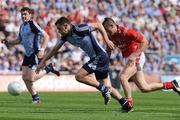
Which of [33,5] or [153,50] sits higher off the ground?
[33,5]

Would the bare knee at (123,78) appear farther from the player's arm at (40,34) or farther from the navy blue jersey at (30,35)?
the navy blue jersey at (30,35)

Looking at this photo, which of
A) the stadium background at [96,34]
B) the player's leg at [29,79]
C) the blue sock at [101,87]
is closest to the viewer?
the blue sock at [101,87]

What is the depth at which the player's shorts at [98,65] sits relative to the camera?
1485cm

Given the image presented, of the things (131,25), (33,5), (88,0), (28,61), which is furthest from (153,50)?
(28,61)

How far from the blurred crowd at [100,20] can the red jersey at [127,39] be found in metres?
12.5

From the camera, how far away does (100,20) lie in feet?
109

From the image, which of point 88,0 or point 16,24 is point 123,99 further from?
point 88,0

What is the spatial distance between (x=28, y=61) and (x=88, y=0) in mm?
16130

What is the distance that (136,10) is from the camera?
116 feet

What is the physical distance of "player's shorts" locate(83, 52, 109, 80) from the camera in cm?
1485

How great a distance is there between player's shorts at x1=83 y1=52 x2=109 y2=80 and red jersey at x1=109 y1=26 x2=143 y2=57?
0.51 meters

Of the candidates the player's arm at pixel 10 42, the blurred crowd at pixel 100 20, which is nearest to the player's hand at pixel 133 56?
the player's arm at pixel 10 42

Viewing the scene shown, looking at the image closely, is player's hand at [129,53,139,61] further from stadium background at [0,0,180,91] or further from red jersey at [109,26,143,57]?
stadium background at [0,0,180,91]

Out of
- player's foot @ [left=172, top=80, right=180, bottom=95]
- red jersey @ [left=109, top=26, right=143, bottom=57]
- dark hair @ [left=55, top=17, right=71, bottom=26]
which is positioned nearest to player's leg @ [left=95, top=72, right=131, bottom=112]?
red jersey @ [left=109, top=26, right=143, bottom=57]
